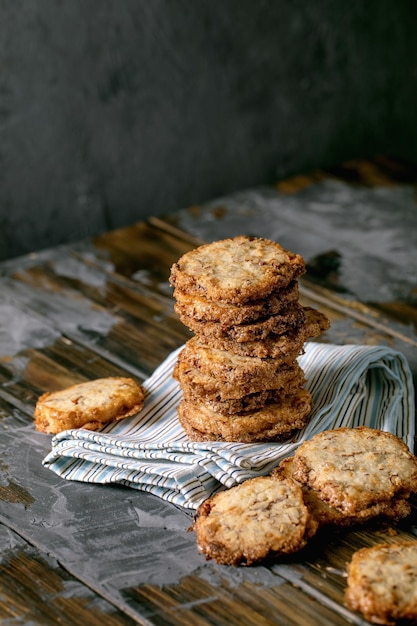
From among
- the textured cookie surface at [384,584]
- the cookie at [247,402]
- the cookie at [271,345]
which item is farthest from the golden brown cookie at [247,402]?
the textured cookie surface at [384,584]

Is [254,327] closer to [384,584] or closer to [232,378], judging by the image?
[232,378]

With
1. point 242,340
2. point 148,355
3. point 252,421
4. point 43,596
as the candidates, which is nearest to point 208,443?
point 252,421

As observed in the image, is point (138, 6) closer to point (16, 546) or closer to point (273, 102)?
point (273, 102)

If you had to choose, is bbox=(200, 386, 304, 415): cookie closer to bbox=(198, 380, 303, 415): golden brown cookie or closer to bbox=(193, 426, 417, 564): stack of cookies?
bbox=(198, 380, 303, 415): golden brown cookie

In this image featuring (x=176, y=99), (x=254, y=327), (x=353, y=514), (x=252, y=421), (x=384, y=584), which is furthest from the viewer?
(x=176, y=99)

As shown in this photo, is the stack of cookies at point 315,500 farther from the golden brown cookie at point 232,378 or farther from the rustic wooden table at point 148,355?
the golden brown cookie at point 232,378

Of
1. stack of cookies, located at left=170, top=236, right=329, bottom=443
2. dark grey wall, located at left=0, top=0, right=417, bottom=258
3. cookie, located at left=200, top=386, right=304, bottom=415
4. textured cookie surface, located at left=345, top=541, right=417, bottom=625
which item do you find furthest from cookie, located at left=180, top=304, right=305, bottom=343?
dark grey wall, located at left=0, top=0, right=417, bottom=258

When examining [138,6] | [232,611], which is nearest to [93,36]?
[138,6]

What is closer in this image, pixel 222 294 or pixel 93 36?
pixel 222 294
